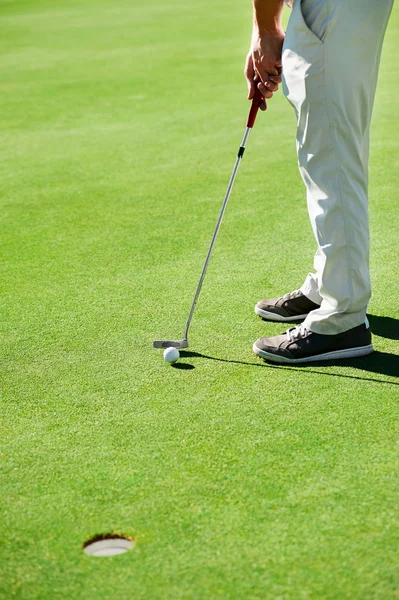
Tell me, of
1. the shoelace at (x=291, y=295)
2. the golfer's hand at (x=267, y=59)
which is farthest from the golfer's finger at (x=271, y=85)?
the shoelace at (x=291, y=295)

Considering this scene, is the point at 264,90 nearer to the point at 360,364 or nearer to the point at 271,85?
the point at 271,85

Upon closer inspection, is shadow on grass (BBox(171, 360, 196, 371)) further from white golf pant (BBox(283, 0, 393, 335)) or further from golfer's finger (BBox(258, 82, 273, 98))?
golfer's finger (BBox(258, 82, 273, 98))

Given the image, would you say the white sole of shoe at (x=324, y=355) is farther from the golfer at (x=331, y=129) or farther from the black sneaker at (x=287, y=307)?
the black sneaker at (x=287, y=307)

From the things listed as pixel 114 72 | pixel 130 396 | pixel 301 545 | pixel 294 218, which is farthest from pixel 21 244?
pixel 114 72

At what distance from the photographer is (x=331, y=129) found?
276 cm

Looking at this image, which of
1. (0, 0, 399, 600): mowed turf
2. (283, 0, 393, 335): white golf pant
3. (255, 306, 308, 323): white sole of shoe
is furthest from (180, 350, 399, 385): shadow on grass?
(255, 306, 308, 323): white sole of shoe

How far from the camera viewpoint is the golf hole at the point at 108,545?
2.00 meters

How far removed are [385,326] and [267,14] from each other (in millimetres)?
1235

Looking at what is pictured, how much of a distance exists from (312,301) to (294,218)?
3.74ft

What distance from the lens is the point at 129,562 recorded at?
1941 mm

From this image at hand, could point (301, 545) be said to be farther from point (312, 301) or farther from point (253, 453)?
point (312, 301)

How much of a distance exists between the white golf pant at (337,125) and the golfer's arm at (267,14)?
0.40 ft

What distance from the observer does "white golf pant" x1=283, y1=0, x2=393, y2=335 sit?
2.68 metres

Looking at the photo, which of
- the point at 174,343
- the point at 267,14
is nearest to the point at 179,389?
the point at 174,343
